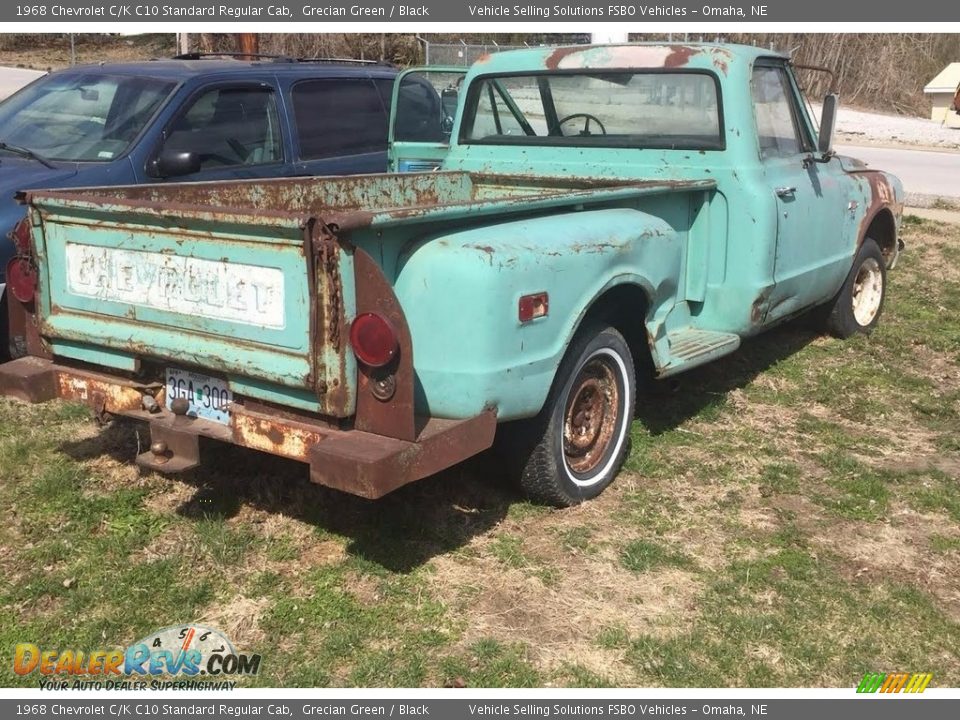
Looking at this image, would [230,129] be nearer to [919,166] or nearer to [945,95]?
[919,166]

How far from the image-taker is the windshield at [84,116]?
5785 mm

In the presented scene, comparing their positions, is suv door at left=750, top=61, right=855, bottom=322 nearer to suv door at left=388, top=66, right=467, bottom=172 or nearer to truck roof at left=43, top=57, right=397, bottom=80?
suv door at left=388, top=66, right=467, bottom=172

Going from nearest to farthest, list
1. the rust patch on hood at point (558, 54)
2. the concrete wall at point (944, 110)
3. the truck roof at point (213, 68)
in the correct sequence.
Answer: the rust patch on hood at point (558, 54), the truck roof at point (213, 68), the concrete wall at point (944, 110)

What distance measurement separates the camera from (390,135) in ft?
22.9

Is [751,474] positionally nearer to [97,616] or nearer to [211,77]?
[97,616]

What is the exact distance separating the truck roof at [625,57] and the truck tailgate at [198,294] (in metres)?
2.78

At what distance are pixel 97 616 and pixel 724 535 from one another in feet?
7.98

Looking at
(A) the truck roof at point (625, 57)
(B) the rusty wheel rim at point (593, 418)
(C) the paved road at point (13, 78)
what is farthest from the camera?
(C) the paved road at point (13, 78)

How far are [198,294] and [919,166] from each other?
1730cm

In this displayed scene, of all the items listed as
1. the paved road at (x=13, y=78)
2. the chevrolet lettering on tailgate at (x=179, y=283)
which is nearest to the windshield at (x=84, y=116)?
the chevrolet lettering on tailgate at (x=179, y=283)

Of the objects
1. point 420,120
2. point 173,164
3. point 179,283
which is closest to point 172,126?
point 173,164

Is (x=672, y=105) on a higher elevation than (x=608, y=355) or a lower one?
higher

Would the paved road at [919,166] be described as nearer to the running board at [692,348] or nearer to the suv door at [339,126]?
the suv door at [339,126]

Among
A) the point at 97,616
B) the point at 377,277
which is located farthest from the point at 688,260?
the point at 97,616
